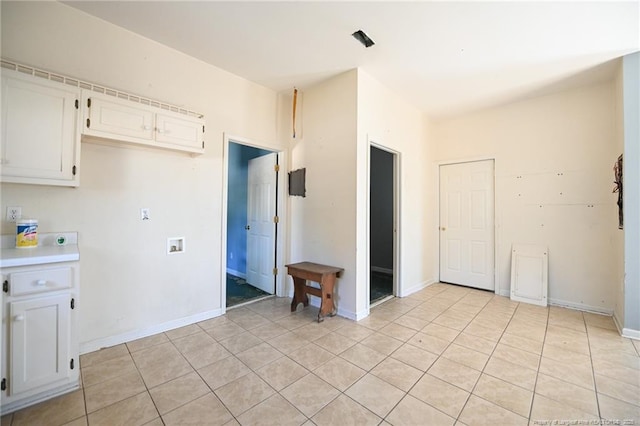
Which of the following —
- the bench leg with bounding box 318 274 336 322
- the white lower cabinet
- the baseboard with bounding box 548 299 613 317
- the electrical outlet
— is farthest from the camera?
the baseboard with bounding box 548 299 613 317

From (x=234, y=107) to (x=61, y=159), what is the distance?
178 centimetres

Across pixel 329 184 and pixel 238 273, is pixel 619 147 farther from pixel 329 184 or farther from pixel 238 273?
pixel 238 273

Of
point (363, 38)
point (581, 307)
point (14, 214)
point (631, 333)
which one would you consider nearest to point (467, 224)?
point (581, 307)

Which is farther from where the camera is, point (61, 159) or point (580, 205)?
point (580, 205)

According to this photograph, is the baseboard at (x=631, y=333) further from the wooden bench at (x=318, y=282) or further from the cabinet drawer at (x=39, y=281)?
the cabinet drawer at (x=39, y=281)

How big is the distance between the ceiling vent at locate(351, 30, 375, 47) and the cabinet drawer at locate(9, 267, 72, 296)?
2.99m

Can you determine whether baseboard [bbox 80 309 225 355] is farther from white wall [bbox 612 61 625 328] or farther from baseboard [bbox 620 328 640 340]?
white wall [bbox 612 61 625 328]

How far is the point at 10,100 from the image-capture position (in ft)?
5.89

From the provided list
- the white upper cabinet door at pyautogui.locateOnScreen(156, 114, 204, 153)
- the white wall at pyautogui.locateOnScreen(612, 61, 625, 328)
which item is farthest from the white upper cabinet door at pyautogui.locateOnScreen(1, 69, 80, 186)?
the white wall at pyautogui.locateOnScreen(612, 61, 625, 328)

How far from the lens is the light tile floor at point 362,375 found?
159 cm

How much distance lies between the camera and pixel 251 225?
431 centimetres

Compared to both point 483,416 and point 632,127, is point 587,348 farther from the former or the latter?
point 632,127

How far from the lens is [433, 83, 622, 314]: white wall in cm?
325

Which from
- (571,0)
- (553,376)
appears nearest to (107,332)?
(553,376)
